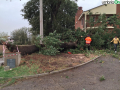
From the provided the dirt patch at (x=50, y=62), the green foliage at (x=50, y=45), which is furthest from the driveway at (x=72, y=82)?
the green foliage at (x=50, y=45)

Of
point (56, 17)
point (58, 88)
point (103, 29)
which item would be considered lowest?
point (58, 88)

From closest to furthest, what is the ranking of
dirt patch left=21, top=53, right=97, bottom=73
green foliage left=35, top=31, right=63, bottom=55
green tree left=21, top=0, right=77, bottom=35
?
1. dirt patch left=21, top=53, right=97, bottom=73
2. green foliage left=35, top=31, right=63, bottom=55
3. green tree left=21, top=0, right=77, bottom=35

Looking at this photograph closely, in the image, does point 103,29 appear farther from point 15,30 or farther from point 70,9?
point 15,30

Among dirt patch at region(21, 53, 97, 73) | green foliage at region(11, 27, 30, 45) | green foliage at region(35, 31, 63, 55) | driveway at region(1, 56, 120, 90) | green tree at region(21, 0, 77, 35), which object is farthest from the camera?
green foliage at region(11, 27, 30, 45)

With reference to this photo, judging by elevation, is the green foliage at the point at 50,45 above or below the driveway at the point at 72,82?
above

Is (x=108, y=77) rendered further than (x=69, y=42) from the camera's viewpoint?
No

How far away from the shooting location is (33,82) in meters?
4.45

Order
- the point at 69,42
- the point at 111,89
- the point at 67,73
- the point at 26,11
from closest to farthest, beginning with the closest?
the point at 111,89 → the point at 67,73 → the point at 69,42 → the point at 26,11

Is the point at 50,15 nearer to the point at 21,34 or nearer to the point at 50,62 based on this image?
the point at 50,62

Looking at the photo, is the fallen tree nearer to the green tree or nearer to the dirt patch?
the dirt patch

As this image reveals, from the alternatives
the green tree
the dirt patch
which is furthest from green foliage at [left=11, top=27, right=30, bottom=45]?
the dirt patch

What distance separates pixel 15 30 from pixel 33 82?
29.4 metres

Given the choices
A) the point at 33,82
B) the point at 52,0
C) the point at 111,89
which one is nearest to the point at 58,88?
the point at 33,82

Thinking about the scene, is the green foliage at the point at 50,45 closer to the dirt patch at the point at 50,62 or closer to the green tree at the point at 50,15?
the dirt patch at the point at 50,62
